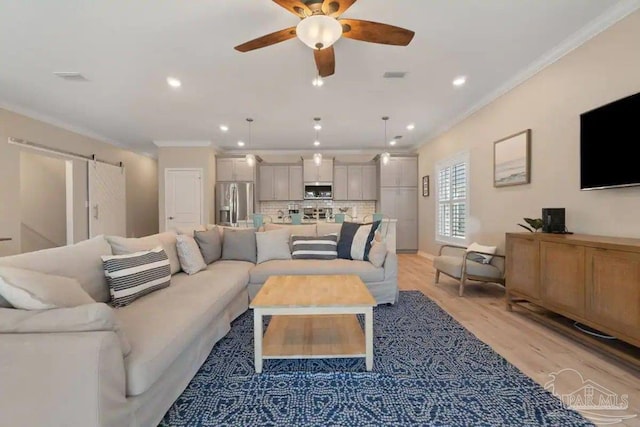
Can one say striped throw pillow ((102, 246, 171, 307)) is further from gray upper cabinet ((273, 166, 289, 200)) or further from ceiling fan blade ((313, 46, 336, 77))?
gray upper cabinet ((273, 166, 289, 200))

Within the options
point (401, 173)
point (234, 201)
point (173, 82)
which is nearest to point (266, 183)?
point (234, 201)

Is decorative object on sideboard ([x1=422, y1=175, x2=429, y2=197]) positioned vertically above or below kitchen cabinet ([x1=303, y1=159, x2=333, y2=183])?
below

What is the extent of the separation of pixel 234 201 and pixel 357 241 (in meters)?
4.13

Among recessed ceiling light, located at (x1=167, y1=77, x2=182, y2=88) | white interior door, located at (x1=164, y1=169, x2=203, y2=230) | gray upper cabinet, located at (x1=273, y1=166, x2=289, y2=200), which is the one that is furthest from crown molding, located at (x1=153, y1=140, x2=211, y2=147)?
recessed ceiling light, located at (x1=167, y1=77, x2=182, y2=88)

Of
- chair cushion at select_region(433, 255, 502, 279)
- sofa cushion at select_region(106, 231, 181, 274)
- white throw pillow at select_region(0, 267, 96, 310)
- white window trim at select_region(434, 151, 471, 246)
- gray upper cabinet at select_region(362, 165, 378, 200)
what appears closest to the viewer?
white throw pillow at select_region(0, 267, 96, 310)

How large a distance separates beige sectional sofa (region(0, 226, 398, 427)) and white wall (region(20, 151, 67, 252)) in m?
5.40

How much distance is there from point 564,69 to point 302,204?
5.59 m

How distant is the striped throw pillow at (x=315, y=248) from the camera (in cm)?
360

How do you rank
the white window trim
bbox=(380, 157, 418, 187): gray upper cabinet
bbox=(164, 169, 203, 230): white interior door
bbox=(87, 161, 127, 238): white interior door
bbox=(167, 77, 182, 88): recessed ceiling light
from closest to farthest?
bbox=(167, 77, 182, 88): recessed ceiling light < the white window trim < bbox=(87, 161, 127, 238): white interior door < bbox=(164, 169, 203, 230): white interior door < bbox=(380, 157, 418, 187): gray upper cabinet

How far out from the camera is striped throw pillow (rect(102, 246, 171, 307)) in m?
1.94

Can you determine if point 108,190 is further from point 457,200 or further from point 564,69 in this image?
point 564,69

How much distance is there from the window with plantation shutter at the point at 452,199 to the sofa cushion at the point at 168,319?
13.0ft

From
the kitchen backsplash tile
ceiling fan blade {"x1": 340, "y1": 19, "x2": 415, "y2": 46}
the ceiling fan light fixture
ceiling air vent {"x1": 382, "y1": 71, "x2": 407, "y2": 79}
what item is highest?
ceiling air vent {"x1": 382, "y1": 71, "x2": 407, "y2": 79}

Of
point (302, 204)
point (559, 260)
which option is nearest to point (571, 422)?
point (559, 260)
